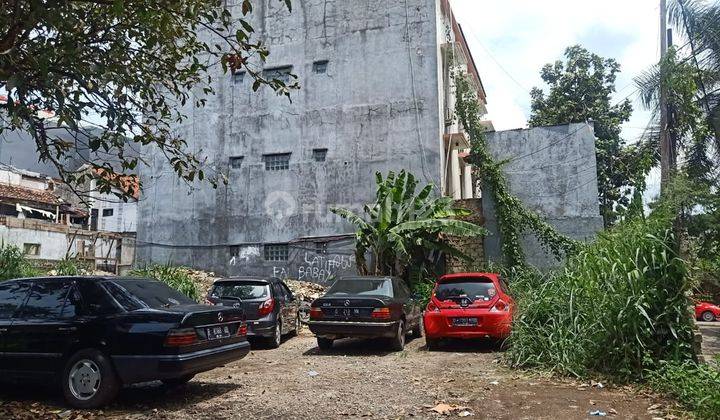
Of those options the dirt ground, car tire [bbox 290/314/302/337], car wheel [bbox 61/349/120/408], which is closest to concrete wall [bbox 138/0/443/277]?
car tire [bbox 290/314/302/337]

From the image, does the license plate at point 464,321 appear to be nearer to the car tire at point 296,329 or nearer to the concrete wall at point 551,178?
the car tire at point 296,329

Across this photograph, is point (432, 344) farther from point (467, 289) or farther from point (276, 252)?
point (276, 252)

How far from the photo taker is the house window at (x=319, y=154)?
2322 cm

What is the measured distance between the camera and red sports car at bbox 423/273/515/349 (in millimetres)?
10453

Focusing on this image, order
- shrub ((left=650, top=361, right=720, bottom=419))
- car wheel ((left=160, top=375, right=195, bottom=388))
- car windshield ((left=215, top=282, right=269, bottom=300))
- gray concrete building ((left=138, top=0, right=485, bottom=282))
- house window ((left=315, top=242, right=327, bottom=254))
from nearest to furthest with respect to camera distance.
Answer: shrub ((left=650, top=361, right=720, bottom=419)), car wheel ((left=160, top=375, right=195, bottom=388)), car windshield ((left=215, top=282, right=269, bottom=300)), gray concrete building ((left=138, top=0, right=485, bottom=282)), house window ((left=315, top=242, right=327, bottom=254))

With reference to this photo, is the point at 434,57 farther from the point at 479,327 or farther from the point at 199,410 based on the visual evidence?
the point at 199,410

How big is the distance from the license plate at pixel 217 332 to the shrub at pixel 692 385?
5530mm

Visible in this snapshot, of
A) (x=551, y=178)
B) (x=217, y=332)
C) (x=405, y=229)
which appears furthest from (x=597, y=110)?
(x=217, y=332)

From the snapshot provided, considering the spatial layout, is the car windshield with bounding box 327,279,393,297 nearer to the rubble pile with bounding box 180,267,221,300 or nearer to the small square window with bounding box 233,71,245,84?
the rubble pile with bounding box 180,267,221,300

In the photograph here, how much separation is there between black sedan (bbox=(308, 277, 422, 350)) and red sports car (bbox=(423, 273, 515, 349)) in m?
0.71

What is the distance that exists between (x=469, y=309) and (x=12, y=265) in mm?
13235

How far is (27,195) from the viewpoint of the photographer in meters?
35.8

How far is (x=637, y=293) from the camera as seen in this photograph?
7.64 meters

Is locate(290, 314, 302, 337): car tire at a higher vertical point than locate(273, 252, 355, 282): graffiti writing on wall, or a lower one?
lower
